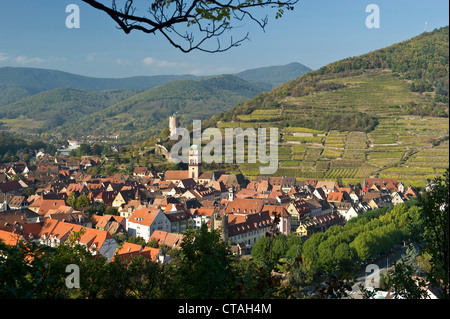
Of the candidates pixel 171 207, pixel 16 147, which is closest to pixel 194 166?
pixel 171 207

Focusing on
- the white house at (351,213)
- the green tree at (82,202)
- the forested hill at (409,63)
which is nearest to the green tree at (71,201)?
the green tree at (82,202)

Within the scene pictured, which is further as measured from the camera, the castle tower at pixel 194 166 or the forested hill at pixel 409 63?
the forested hill at pixel 409 63

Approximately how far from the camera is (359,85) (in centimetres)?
9875

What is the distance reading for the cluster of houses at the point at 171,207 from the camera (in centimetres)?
2853

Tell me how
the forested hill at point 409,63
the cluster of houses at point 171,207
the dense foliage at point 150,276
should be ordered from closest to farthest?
the dense foliage at point 150,276
the cluster of houses at point 171,207
the forested hill at point 409,63

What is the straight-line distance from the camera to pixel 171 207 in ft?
122

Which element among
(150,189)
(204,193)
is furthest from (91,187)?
(204,193)

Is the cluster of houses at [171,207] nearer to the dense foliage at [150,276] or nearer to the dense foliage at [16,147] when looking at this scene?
the dense foliage at [150,276]

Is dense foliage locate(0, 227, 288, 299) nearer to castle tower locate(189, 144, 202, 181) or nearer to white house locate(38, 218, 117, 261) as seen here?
white house locate(38, 218, 117, 261)

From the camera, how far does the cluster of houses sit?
93.6ft

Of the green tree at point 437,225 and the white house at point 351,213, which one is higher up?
the green tree at point 437,225

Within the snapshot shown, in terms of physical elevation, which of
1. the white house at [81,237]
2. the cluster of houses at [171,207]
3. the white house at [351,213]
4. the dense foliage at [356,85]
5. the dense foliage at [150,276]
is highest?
the dense foliage at [356,85]

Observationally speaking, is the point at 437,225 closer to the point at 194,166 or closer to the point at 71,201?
the point at 71,201
